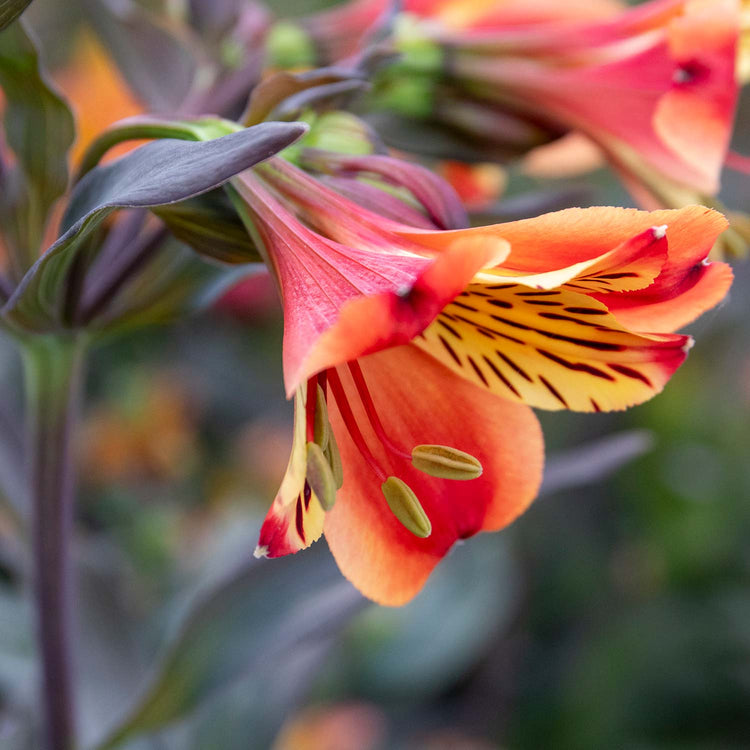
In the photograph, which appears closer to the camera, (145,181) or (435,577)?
(145,181)

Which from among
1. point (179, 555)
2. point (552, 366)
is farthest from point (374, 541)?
point (179, 555)

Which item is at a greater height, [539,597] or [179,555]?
[179,555]

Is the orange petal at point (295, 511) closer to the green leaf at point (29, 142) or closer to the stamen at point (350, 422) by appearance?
the stamen at point (350, 422)

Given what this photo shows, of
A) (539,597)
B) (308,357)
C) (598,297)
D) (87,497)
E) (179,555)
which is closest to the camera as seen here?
(308,357)

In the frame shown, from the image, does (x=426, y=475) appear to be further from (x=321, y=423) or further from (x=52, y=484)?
(x=52, y=484)

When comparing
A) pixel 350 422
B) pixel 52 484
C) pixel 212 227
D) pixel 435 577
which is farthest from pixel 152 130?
pixel 435 577

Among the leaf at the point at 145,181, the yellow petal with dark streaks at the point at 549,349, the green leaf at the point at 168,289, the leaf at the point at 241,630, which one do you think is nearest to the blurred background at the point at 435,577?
the leaf at the point at 241,630

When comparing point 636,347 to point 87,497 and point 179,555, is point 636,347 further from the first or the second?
point 87,497

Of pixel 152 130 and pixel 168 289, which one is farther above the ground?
pixel 152 130
